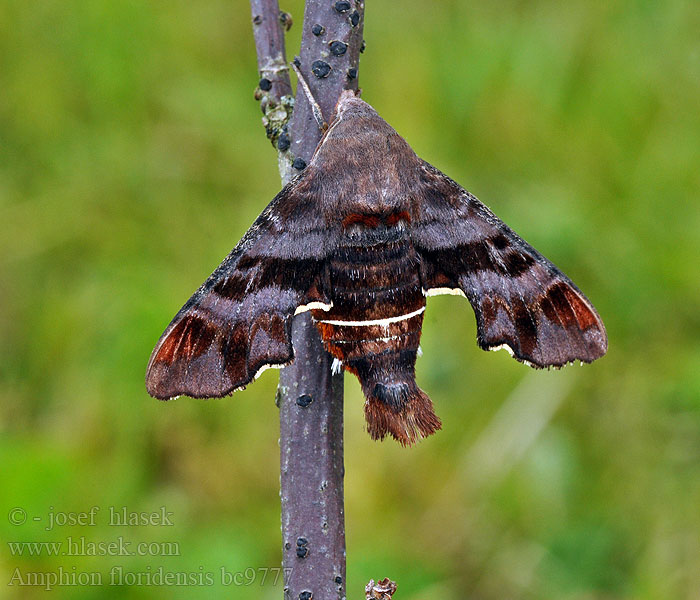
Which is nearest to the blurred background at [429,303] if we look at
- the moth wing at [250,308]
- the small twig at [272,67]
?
the moth wing at [250,308]

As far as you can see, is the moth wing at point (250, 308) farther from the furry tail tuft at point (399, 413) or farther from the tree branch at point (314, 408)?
the furry tail tuft at point (399, 413)

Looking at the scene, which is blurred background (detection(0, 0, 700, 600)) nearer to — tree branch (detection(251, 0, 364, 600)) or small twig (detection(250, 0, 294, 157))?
tree branch (detection(251, 0, 364, 600))

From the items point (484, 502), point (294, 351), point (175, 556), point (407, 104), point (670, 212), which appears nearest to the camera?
point (294, 351)

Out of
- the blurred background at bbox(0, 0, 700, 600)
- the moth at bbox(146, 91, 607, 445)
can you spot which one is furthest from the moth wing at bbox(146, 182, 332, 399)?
the blurred background at bbox(0, 0, 700, 600)

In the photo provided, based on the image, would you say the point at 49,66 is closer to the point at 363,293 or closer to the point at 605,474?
the point at 363,293

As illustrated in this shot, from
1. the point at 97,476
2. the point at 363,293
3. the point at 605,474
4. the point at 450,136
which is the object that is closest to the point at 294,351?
the point at 363,293

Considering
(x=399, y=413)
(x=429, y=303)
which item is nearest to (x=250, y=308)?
(x=399, y=413)

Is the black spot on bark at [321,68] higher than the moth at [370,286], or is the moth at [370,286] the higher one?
the black spot on bark at [321,68]
